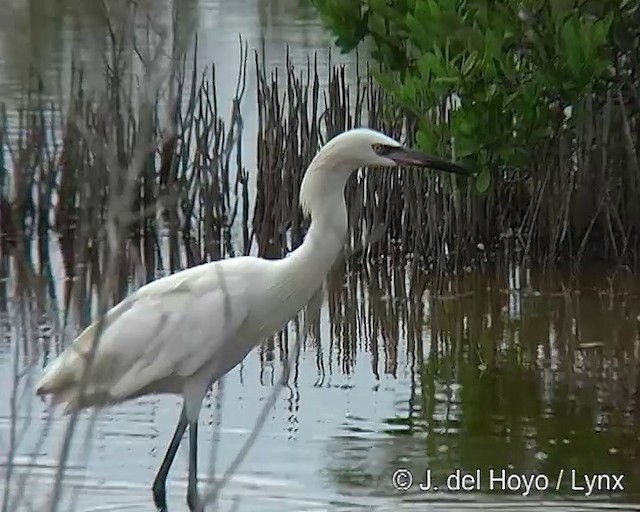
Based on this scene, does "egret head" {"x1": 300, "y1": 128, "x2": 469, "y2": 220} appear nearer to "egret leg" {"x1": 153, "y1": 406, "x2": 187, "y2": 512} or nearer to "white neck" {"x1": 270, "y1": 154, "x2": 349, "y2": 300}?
"white neck" {"x1": 270, "y1": 154, "x2": 349, "y2": 300}

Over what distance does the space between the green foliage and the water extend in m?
0.86

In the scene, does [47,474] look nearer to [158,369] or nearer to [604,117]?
[158,369]

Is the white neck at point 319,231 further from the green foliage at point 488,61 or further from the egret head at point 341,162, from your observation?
the green foliage at point 488,61

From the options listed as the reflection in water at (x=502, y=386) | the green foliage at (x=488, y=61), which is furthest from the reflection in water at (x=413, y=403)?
the green foliage at (x=488, y=61)

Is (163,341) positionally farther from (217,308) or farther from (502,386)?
(502,386)

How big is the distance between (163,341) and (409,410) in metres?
1.32

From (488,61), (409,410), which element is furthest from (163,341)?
(488,61)

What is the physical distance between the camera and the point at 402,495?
539 cm

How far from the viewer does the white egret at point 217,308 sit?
5.55 metres

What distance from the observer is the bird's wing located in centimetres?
554

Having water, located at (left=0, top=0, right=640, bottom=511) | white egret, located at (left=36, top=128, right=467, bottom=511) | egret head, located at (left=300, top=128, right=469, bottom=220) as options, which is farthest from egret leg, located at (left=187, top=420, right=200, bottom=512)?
egret head, located at (left=300, top=128, right=469, bottom=220)

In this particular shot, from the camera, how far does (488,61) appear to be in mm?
8000

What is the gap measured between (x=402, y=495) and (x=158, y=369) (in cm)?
99

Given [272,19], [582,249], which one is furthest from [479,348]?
[272,19]
